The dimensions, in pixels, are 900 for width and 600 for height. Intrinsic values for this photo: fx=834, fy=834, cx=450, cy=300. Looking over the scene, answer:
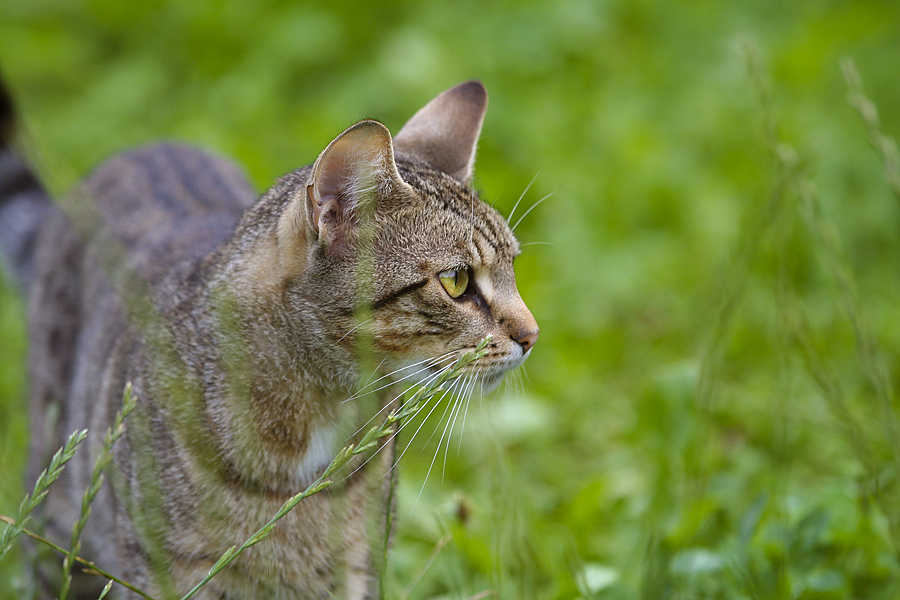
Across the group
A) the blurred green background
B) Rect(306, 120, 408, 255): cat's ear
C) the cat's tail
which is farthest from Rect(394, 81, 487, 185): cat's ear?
the cat's tail

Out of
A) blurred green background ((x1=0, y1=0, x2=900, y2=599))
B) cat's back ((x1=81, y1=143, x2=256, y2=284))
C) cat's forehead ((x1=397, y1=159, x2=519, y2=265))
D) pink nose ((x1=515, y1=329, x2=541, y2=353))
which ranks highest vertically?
cat's forehead ((x1=397, y1=159, x2=519, y2=265))

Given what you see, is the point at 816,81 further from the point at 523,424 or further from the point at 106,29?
the point at 106,29

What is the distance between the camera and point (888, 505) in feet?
5.94

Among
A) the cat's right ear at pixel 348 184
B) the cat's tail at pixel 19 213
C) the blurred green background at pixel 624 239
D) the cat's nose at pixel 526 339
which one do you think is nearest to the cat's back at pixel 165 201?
the cat's tail at pixel 19 213

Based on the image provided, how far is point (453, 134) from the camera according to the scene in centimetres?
228

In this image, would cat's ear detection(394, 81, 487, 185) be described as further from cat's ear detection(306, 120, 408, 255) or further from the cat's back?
the cat's back

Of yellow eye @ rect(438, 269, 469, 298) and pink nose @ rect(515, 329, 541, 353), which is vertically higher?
yellow eye @ rect(438, 269, 469, 298)

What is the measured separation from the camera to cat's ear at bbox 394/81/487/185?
7.41 feet

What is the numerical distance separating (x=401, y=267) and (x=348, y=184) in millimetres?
220

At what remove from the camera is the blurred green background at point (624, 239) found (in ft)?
6.79

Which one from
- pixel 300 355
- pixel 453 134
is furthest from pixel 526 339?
pixel 453 134

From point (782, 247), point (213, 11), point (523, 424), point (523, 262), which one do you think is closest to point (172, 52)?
point (213, 11)

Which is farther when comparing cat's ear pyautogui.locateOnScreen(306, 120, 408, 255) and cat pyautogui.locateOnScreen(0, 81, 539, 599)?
cat pyautogui.locateOnScreen(0, 81, 539, 599)

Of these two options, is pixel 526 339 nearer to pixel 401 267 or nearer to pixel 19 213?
pixel 401 267
